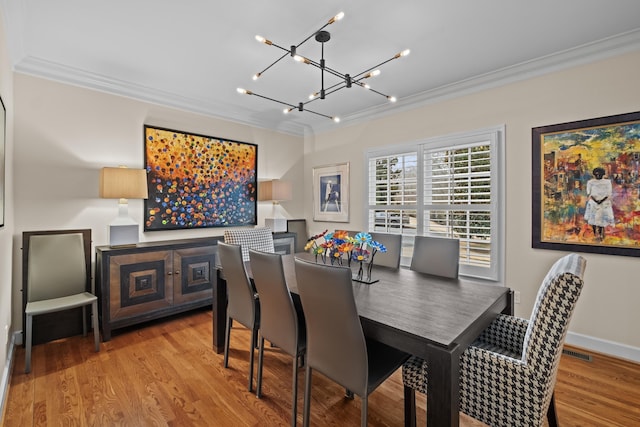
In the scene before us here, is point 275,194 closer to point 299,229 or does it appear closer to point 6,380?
point 299,229

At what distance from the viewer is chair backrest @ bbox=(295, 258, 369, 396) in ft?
4.61

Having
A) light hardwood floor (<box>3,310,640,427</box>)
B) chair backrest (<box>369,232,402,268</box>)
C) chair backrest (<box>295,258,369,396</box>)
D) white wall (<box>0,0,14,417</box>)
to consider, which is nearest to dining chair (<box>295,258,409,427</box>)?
chair backrest (<box>295,258,369,396</box>)

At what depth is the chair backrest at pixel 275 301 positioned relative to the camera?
5.89ft

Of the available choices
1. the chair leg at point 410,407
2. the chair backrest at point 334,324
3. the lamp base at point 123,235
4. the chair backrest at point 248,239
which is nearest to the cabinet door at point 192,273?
the lamp base at point 123,235

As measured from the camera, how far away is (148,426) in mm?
1771

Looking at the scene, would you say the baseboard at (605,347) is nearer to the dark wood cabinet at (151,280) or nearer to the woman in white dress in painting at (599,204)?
the woman in white dress in painting at (599,204)

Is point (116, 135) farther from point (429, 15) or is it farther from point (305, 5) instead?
point (429, 15)

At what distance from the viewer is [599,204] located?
2553mm

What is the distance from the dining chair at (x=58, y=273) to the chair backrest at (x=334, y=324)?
221cm

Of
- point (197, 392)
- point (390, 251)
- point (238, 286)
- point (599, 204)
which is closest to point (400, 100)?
point (390, 251)

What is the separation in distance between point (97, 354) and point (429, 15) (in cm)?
377

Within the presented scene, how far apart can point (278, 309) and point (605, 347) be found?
9.19 feet

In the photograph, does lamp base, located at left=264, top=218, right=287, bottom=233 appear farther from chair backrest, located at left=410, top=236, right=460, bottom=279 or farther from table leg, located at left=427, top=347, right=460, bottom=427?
table leg, located at left=427, top=347, right=460, bottom=427

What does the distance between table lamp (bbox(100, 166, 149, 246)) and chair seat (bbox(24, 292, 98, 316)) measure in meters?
0.61
